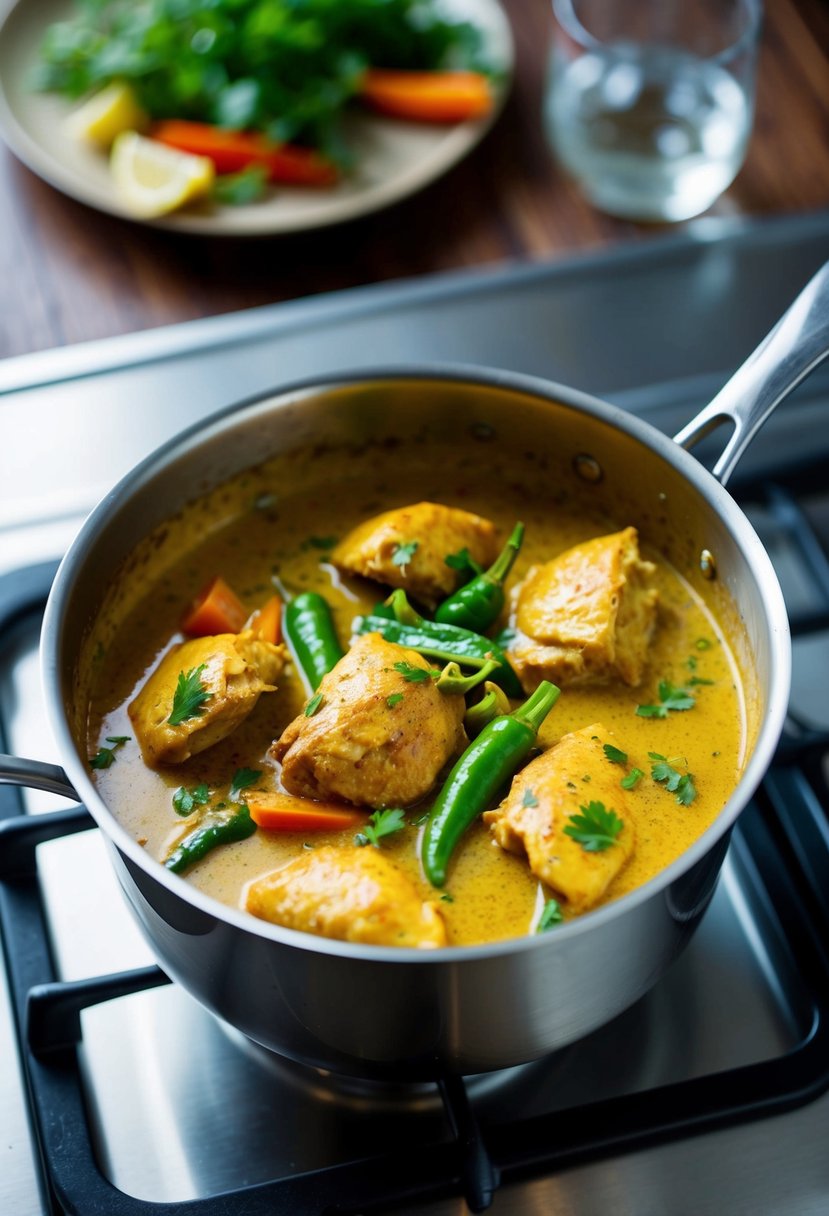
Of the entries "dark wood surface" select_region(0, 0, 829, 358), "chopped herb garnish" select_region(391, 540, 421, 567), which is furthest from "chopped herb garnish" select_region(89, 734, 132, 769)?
"dark wood surface" select_region(0, 0, 829, 358)

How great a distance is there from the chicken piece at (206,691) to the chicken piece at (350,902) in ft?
0.74

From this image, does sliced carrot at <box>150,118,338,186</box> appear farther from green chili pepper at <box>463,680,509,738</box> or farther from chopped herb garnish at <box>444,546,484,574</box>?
green chili pepper at <box>463,680,509,738</box>

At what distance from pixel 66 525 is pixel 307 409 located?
1.59ft

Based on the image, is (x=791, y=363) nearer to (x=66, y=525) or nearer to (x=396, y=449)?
(x=396, y=449)

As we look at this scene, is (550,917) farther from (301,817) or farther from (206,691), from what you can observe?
(206,691)

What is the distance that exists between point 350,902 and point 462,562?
0.57 m

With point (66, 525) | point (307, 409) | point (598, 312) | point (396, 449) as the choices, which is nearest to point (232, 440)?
point (307, 409)

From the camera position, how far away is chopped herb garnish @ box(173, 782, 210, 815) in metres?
1.59

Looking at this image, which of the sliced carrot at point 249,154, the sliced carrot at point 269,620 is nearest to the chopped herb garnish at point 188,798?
the sliced carrot at point 269,620

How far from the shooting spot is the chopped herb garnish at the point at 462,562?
1.79 metres

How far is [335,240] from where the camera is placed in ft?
8.89

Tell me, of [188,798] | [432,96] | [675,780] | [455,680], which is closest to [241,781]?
[188,798]

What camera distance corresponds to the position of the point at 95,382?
7.39 feet

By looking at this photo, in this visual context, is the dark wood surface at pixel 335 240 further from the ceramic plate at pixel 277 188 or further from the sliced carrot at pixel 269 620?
the sliced carrot at pixel 269 620
